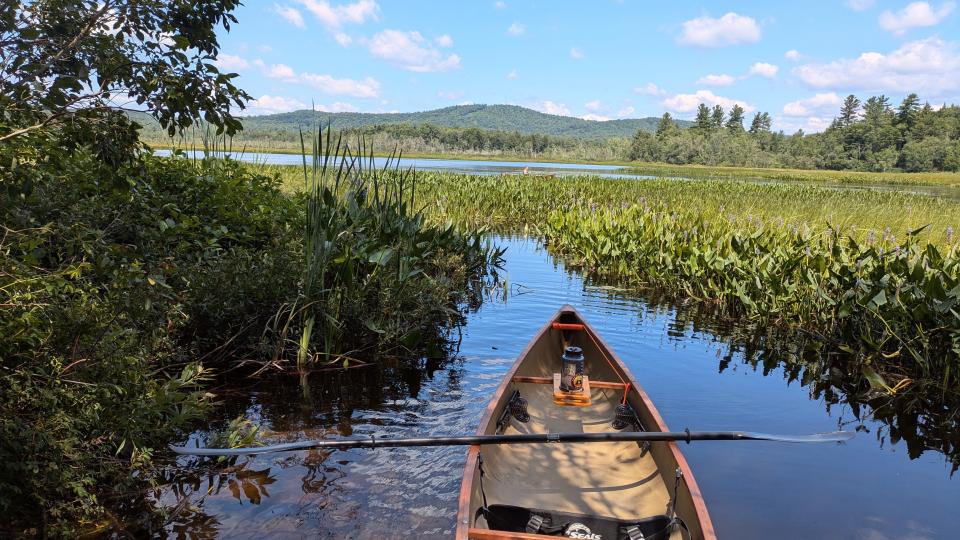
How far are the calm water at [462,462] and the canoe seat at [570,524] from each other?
69cm

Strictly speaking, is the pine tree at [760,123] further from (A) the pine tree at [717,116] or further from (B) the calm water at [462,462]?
(B) the calm water at [462,462]

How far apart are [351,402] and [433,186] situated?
18.3m

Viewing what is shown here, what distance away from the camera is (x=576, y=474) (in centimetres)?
449

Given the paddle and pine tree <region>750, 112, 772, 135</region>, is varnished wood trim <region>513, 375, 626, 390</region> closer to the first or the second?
the paddle

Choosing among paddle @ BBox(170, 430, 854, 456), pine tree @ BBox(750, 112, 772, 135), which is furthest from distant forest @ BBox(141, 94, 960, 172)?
paddle @ BBox(170, 430, 854, 456)

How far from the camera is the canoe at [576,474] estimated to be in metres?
3.54

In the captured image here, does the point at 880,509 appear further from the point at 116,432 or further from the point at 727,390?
the point at 116,432

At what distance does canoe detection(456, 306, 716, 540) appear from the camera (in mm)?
3541

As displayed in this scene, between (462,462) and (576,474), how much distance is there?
1.19m

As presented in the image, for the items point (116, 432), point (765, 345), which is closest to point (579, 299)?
point (765, 345)

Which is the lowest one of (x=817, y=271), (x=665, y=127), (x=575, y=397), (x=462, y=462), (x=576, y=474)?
(x=462, y=462)

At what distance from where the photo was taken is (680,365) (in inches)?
325

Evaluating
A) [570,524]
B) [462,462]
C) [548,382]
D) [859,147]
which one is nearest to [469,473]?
[570,524]

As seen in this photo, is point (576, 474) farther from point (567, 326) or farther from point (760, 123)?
point (760, 123)
